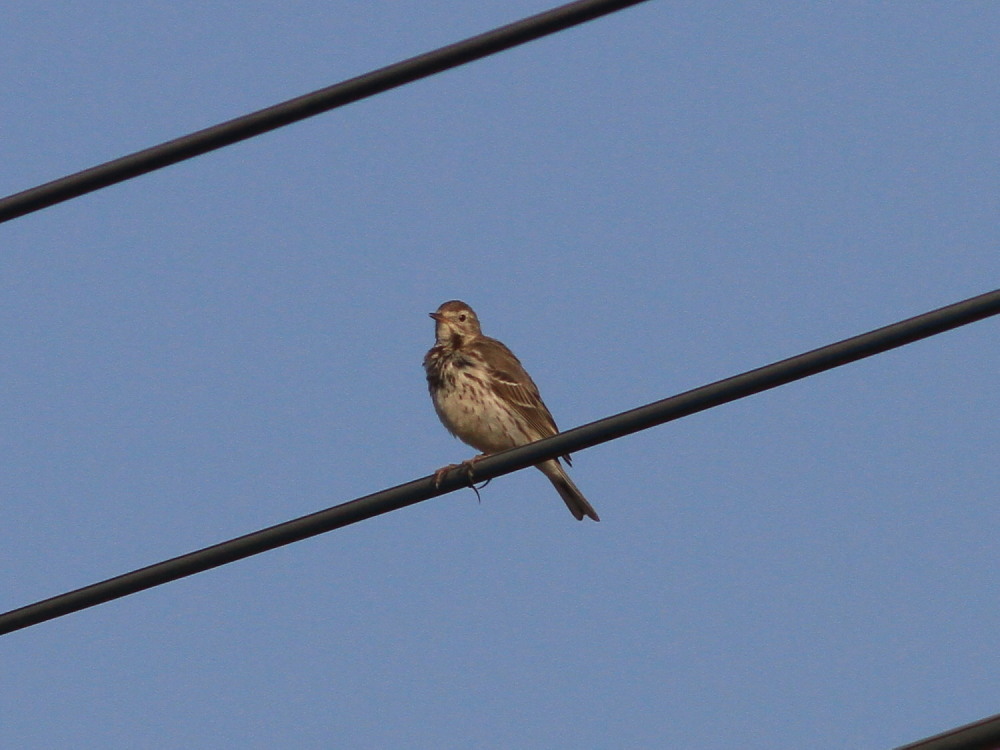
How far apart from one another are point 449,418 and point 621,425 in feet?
21.7

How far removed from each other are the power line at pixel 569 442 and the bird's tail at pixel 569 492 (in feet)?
21.7

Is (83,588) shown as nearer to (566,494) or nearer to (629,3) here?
(629,3)

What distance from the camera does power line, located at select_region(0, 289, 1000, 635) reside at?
7246 millimetres

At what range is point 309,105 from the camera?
751cm

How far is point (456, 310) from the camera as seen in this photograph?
16.0m

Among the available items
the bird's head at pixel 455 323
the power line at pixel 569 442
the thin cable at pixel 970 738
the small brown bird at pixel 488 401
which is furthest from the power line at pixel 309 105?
the bird's head at pixel 455 323

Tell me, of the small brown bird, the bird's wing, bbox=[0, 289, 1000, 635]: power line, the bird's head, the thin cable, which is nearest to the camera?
the thin cable

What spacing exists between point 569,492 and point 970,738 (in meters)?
8.67

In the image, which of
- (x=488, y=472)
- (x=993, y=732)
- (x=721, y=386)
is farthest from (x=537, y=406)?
(x=993, y=732)

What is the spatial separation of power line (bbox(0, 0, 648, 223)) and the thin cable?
118 inches

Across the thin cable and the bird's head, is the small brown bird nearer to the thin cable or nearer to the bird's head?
the bird's head

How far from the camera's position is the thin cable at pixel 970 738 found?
611 cm

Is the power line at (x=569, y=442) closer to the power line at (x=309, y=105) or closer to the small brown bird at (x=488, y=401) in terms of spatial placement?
the power line at (x=309, y=105)

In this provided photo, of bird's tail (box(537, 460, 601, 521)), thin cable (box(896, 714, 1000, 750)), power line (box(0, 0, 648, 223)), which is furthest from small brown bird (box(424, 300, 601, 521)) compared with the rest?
thin cable (box(896, 714, 1000, 750))
